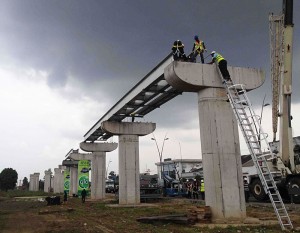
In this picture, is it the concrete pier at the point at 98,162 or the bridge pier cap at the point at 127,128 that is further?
the concrete pier at the point at 98,162

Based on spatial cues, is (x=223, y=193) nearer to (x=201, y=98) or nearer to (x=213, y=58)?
(x=201, y=98)

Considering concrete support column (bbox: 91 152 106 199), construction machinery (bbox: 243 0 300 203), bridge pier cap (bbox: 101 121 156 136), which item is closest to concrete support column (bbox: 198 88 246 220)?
construction machinery (bbox: 243 0 300 203)

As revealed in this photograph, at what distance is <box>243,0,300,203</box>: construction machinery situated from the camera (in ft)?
61.3

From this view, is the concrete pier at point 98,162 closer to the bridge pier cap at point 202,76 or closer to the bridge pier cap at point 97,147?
the bridge pier cap at point 97,147

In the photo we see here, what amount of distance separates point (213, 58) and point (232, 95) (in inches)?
76.8

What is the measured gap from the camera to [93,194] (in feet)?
128

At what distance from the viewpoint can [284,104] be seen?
18.7m

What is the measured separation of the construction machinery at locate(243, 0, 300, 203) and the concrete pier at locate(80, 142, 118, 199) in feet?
70.9

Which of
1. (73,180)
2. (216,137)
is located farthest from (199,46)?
(73,180)

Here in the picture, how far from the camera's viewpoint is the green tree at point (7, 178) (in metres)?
89.6

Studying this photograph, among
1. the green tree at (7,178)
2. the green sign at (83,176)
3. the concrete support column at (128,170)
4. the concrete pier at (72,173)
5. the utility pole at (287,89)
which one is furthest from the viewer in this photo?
the green tree at (7,178)

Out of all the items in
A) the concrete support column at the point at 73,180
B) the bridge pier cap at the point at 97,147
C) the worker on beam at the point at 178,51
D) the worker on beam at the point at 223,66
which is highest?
the worker on beam at the point at 178,51

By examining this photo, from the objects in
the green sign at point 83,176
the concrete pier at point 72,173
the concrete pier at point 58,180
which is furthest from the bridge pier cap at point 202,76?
the concrete pier at point 58,180

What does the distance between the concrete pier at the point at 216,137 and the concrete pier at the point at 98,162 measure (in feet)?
83.4
